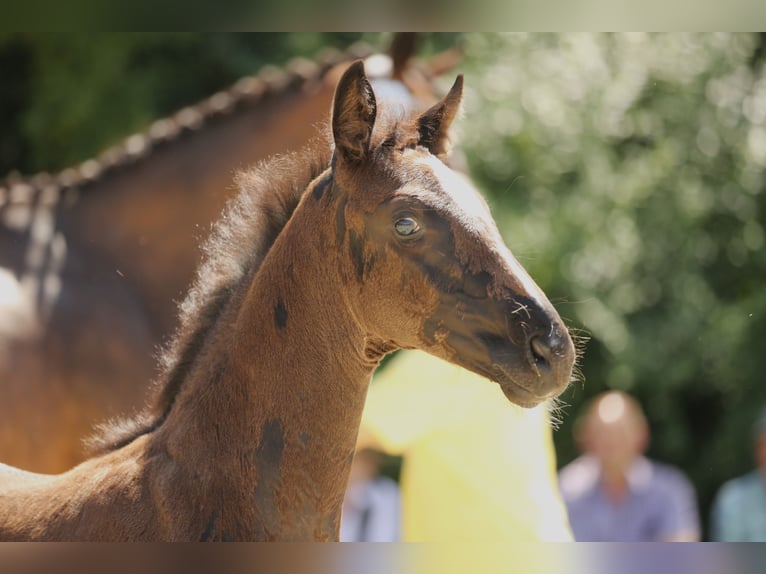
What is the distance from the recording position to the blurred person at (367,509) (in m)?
4.68

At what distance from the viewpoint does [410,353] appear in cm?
537

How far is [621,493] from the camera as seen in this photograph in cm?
482

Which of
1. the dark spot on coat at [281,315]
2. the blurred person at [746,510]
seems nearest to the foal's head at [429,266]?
the dark spot on coat at [281,315]

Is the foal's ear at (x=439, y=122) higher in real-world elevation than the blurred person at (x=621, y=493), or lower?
higher

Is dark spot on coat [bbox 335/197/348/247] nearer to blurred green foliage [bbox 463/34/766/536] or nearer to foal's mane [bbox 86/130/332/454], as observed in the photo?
foal's mane [bbox 86/130/332/454]

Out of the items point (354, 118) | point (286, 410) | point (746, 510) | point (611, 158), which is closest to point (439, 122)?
point (354, 118)

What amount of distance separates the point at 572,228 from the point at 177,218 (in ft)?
11.6

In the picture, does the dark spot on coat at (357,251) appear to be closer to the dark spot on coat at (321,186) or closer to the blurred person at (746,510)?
the dark spot on coat at (321,186)

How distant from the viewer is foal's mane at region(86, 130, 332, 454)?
2531 mm

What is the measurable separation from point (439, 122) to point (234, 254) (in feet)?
2.00

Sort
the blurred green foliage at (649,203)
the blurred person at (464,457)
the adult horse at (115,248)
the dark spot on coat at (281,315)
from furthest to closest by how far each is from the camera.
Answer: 1. the blurred green foliage at (649,203)
2. the blurred person at (464,457)
3. the adult horse at (115,248)
4. the dark spot on coat at (281,315)

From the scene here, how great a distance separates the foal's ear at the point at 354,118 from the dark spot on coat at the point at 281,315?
37 centimetres

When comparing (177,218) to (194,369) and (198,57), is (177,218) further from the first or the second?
(198,57)

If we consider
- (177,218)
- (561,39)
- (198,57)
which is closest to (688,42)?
(561,39)
